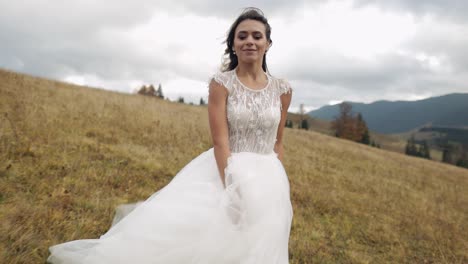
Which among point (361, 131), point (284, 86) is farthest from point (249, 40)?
point (361, 131)

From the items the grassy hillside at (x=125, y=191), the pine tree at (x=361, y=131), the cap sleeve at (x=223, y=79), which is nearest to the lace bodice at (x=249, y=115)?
the cap sleeve at (x=223, y=79)

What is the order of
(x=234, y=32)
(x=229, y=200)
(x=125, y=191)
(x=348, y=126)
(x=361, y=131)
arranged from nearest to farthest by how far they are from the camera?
(x=229, y=200) → (x=234, y=32) → (x=125, y=191) → (x=348, y=126) → (x=361, y=131)

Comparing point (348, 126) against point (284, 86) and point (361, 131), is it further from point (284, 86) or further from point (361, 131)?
point (284, 86)

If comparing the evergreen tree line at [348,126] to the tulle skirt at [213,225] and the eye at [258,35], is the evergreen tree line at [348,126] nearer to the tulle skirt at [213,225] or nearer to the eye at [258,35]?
the eye at [258,35]

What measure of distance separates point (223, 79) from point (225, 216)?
1327 millimetres

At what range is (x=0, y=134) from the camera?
653 centimetres

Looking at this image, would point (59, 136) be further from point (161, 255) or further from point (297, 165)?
point (297, 165)

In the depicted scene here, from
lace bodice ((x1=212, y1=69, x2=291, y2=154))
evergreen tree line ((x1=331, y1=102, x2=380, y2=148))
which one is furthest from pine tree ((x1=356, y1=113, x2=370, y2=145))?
lace bodice ((x1=212, y1=69, x2=291, y2=154))

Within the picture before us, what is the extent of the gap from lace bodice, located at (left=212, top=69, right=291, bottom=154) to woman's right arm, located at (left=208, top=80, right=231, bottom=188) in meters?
0.08

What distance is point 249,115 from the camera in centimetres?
328

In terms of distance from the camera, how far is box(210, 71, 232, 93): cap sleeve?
322 centimetres

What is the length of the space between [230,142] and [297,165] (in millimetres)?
9223

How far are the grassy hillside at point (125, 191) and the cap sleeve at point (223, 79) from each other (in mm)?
2597

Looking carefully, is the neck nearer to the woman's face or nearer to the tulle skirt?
the woman's face
